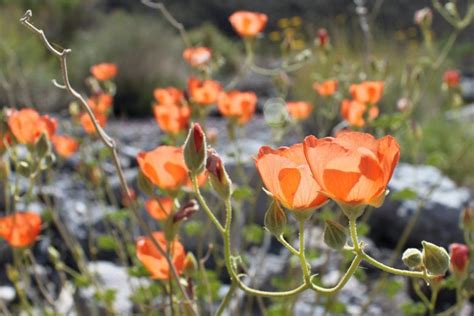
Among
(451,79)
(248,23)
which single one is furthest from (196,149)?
(451,79)

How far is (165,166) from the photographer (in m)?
1.22

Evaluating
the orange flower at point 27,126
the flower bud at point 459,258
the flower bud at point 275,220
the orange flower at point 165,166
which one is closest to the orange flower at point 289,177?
the flower bud at point 275,220

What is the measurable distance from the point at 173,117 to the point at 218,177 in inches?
34.3

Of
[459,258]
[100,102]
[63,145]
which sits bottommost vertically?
[63,145]

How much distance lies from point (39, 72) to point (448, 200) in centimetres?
411

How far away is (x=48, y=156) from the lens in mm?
1535

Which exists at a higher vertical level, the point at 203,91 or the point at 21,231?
the point at 203,91

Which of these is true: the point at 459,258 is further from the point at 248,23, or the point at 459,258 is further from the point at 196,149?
the point at 248,23

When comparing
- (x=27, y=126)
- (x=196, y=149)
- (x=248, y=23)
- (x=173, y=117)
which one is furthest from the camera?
(x=248, y=23)

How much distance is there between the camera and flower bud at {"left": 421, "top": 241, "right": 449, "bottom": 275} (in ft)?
2.75

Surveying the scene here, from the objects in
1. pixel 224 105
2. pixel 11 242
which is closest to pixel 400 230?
pixel 224 105

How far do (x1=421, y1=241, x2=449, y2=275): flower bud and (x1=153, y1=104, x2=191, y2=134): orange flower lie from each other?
1.05 m

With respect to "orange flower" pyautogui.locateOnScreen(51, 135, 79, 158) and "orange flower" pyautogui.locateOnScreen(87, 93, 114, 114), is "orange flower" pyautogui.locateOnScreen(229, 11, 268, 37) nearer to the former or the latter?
"orange flower" pyautogui.locateOnScreen(87, 93, 114, 114)

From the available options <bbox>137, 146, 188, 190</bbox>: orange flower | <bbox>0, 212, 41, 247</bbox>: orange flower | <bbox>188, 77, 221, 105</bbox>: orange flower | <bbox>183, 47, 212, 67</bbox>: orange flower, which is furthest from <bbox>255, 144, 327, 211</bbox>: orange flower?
<bbox>183, 47, 212, 67</bbox>: orange flower
